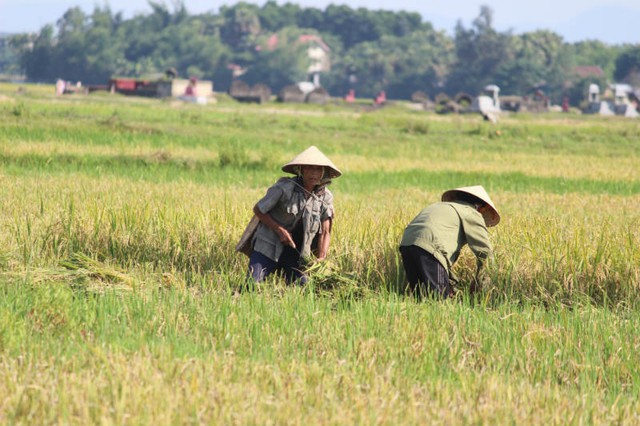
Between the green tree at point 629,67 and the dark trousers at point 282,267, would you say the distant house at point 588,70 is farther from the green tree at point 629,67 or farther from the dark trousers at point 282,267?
the dark trousers at point 282,267

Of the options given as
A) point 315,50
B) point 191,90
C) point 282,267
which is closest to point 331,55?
point 315,50

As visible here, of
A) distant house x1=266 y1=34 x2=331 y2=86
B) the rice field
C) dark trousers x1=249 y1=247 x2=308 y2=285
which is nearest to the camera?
the rice field

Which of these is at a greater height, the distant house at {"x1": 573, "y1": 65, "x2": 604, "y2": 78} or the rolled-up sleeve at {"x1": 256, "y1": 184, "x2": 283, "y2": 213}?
the distant house at {"x1": 573, "y1": 65, "x2": 604, "y2": 78}

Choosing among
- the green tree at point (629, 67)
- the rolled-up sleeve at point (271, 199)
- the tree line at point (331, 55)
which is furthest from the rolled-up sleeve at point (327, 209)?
the green tree at point (629, 67)

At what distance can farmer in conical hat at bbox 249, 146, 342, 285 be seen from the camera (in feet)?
20.4

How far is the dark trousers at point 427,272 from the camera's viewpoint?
20.4 ft

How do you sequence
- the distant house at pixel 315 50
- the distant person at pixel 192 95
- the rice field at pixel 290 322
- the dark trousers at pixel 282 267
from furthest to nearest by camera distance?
the distant house at pixel 315 50
the distant person at pixel 192 95
the dark trousers at pixel 282 267
the rice field at pixel 290 322

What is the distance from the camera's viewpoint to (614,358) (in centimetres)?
498

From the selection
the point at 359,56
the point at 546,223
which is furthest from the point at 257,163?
the point at 359,56

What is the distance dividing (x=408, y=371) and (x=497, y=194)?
8.96m

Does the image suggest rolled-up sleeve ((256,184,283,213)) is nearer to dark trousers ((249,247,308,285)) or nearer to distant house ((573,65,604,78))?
dark trousers ((249,247,308,285))

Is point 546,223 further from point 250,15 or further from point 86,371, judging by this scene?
point 250,15

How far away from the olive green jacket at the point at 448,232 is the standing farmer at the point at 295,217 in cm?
57

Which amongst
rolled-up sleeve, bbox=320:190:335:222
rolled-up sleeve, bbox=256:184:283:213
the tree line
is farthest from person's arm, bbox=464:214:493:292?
the tree line
